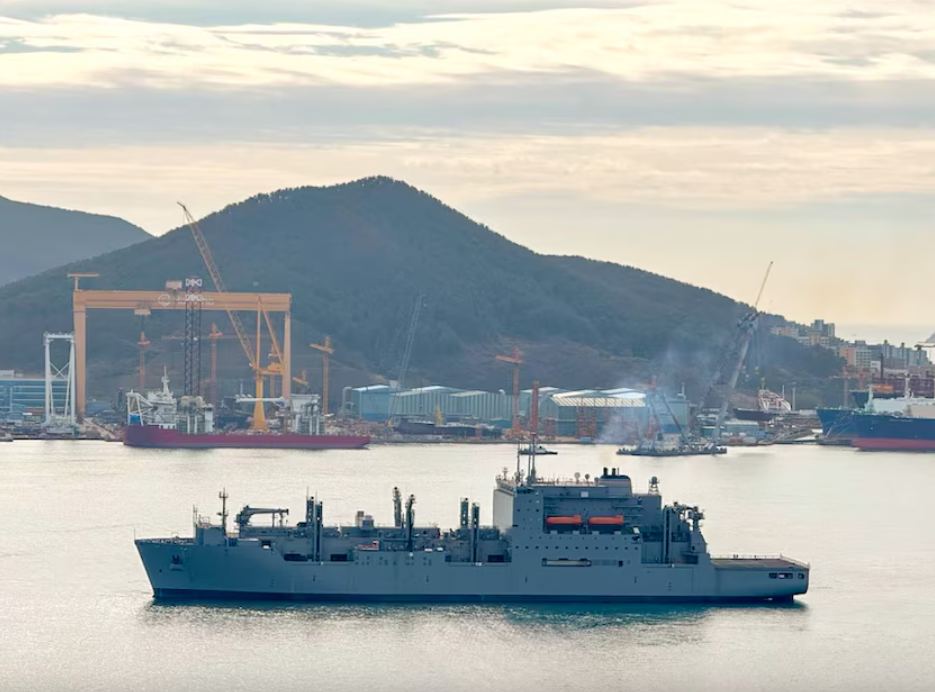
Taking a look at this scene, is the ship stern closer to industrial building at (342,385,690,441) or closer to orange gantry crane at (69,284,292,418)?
industrial building at (342,385,690,441)

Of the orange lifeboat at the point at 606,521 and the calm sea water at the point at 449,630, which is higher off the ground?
the orange lifeboat at the point at 606,521

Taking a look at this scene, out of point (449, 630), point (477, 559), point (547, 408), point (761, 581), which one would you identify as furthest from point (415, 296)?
point (449, 630)

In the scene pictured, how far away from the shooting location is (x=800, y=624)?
3872 cm

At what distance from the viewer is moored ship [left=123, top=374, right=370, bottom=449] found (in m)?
96.4

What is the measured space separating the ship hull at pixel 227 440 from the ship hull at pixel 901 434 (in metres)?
29.0

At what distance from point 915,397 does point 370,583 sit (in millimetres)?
82098

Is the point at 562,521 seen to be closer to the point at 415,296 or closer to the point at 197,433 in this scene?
the point at 197,433

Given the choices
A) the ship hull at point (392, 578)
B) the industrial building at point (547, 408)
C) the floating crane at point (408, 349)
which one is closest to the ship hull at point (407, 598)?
the ship hull at point (392, 578)

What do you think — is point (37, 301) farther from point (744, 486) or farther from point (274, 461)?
point (744, 486)

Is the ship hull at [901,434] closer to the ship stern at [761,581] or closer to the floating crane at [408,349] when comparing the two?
the floating crane at [408,349]

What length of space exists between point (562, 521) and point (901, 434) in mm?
70365

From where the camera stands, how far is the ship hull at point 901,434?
105438 mm

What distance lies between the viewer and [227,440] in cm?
9762

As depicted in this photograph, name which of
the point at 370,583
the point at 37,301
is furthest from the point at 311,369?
the point at 370,583
